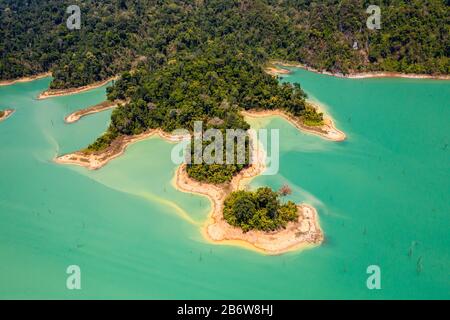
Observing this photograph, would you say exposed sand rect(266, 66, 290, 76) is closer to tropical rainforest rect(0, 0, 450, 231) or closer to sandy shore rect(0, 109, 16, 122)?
tropical rainforest rect(0, 0, 450, 231)

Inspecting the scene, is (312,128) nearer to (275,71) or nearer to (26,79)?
(275,71)

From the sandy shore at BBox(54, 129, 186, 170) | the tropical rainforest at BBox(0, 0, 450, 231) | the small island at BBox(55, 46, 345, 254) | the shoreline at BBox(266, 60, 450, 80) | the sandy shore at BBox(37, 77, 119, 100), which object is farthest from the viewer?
the sandy shore at BBox(37, 77, 119, 100)

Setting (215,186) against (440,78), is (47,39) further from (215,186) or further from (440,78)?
(440,78)

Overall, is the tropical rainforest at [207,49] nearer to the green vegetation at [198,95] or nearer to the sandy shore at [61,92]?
the green vegetation at [198,95]

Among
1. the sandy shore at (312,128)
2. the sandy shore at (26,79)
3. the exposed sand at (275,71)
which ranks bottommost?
the sandy shore at (26,79)

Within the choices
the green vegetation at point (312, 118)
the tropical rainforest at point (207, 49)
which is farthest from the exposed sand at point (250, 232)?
the green vegetation at point (312, 118)

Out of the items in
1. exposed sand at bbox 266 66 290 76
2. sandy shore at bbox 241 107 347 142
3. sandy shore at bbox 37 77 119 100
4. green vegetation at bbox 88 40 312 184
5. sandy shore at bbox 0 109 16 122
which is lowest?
sandy shore at bbox 0 109 16 122

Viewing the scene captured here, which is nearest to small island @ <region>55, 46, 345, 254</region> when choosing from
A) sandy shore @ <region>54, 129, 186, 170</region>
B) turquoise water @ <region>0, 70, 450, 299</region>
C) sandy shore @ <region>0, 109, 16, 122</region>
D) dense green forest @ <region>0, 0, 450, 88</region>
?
sandy shore @ <region>54, 129, 186, 170</region>
